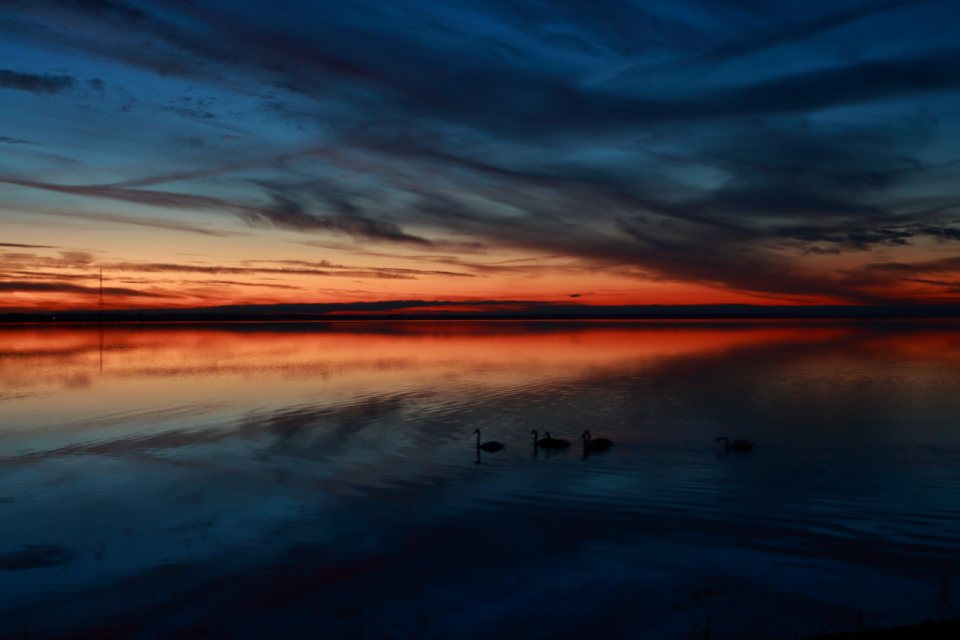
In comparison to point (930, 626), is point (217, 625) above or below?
below

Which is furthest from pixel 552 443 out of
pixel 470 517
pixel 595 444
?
pixel 470 517

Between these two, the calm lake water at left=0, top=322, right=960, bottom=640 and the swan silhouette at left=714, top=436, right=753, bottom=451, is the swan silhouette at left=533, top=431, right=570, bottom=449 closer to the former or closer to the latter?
the calm lake water at left=0, top=322, right=960, bottom=640

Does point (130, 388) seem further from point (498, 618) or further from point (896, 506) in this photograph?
point (896, 506)

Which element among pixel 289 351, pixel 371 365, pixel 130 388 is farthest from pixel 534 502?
pixel 289 351

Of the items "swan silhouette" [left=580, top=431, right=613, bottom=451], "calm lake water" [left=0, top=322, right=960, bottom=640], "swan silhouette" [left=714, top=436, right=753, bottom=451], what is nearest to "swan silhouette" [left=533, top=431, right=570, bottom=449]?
"calm lake water" [left=0, top=322, right=960, bottom=640]

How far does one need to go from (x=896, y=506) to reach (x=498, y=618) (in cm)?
908

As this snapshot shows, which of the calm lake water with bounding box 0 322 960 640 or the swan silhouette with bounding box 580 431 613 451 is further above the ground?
the swan silhouette with bounding box 580 431 613 451

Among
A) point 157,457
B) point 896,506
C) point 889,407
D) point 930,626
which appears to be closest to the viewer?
point 930,626

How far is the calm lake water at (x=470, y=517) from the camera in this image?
27.3ft

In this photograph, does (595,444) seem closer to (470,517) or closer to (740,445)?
(740,445)

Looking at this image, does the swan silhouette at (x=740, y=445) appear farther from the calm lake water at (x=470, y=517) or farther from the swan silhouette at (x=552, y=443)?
the swan silhouette at (x=552, y=443)

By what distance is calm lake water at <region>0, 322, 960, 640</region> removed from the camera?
328 inches

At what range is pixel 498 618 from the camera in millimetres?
8188

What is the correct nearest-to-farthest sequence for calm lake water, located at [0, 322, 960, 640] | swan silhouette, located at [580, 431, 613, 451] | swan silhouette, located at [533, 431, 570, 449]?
1. calm lake water, located at [0, 322, 960, 640]
2. swan silhouette, located at [580, 431, 613, 451]
3. swan silhouette, located at [533, 431, 570, 449]
